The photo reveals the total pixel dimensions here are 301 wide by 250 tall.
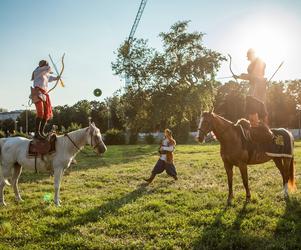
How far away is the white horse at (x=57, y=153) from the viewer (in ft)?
40.5

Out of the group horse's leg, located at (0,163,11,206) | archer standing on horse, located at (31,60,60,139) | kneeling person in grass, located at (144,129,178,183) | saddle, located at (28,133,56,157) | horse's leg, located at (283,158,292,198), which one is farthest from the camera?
kneeling person in grass, located at (144,129,178,183)

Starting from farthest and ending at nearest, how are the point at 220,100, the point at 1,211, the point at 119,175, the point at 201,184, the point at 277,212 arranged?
the point at 220,100
the point at 119,175
the point at 201,184
the point at 1,211
the point at 277,212

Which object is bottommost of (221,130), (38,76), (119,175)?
(119,175)

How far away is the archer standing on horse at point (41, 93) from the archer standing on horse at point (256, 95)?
21.1 ft

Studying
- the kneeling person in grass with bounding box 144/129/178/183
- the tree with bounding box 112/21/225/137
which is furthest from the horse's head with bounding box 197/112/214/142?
the tree with bounding box 112/21/225/137

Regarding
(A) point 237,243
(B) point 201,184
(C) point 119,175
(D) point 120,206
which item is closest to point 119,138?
(C) point 119,175

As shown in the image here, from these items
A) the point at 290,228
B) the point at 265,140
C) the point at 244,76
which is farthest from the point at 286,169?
the point at 290,228

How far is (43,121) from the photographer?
12.5 meters

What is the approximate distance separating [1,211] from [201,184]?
8.30m

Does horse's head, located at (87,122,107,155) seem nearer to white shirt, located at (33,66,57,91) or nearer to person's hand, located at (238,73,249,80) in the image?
white shirt, located at (33,66,57,91)

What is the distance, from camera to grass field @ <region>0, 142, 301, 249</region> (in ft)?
26.7

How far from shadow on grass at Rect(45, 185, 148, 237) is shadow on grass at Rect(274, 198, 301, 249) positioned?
15.2 ft

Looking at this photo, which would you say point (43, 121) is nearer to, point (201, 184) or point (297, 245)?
point (201, 184)

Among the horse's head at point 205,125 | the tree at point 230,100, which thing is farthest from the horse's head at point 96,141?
the tree at point 230,100
